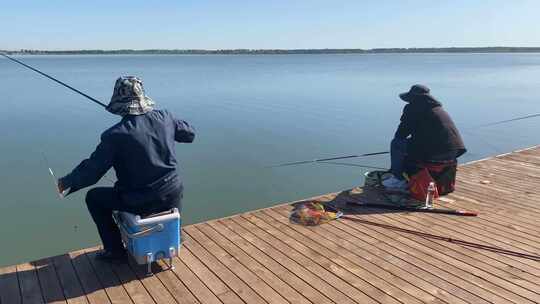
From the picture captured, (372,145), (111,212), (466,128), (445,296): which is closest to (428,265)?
(445,296)

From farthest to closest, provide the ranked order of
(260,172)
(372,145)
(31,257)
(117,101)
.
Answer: (372,145) → (260,172) → (31,257) → (117,101)

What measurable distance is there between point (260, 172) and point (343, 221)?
513 centimetres

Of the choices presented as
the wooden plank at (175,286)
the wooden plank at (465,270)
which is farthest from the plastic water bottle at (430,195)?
the wooden plank at (175,286)

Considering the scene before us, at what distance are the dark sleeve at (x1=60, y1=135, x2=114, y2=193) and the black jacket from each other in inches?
134

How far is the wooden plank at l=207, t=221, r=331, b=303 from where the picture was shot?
329 centimetres

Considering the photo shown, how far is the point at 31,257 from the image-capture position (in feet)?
19.9

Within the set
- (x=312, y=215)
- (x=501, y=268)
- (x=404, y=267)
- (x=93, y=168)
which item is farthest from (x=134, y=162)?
(x=501, y=268)

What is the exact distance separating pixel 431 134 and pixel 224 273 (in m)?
2.83

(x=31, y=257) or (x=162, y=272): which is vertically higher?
(x=162, y=272)

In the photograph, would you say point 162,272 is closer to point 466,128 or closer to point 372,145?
point 372,145

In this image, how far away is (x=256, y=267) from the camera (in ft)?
12.2

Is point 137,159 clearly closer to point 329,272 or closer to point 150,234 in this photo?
point 150,234

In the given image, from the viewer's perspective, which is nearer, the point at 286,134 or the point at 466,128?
the point at 286,134

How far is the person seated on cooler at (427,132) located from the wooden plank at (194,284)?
9.13 ft
